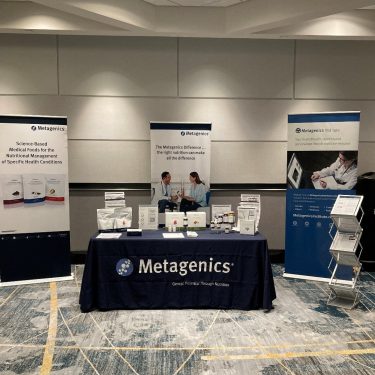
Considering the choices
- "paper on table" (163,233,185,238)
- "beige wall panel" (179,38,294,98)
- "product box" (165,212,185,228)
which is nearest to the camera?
"paper on table" (163,233,185,238)

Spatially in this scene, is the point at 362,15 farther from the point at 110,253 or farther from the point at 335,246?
the point at 110,253

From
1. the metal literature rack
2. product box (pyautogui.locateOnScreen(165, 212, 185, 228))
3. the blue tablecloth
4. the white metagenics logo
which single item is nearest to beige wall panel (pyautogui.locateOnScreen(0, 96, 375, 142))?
product box (pyautogui.locateOnScreen(165, 212, 185, 228))

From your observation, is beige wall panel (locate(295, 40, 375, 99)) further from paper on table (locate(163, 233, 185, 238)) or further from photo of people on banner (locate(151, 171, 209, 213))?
paper on table (locate(163, 233, 185, 238))

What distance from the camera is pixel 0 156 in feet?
14.3

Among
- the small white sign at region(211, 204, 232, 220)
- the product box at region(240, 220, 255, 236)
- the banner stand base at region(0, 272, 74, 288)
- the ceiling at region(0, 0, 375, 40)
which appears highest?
the ceiling at region(0, 0, 375, 40)

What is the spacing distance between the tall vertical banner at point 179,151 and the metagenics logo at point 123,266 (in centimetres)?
169

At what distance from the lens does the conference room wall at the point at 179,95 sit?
17.2 ft

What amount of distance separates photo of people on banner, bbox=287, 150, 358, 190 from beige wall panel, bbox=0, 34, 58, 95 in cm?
352

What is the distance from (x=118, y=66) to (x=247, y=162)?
2.34m

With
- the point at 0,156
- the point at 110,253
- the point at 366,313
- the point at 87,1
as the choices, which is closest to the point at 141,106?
the point at 87,1

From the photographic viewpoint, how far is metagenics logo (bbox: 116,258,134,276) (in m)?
3.62

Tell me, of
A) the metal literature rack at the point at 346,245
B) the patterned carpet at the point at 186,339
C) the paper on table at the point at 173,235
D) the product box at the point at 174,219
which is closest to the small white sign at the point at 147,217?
the product box at the point at 174,219

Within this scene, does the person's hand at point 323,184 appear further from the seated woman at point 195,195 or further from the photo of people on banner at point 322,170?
the seated woman at point 195,195

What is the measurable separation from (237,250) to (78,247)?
2.83 meters
